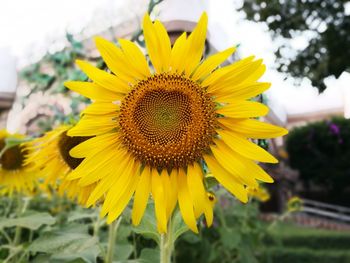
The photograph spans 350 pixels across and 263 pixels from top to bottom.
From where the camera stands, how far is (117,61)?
2.48 feet

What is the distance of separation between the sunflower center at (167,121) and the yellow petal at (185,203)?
0.08 feet

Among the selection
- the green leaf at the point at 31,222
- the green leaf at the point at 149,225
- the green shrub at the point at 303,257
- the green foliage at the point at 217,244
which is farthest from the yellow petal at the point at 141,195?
the green shrub at the point at 303,257

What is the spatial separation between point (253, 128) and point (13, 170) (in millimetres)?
1128

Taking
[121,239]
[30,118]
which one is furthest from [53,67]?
[121,239]

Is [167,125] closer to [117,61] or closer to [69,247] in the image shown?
[117,61]

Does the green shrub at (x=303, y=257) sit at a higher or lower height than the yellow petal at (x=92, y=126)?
higher

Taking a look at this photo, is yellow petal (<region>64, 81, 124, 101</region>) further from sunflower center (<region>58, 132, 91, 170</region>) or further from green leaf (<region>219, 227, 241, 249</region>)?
green leaf (<region>219, 227, 241, 249</region>)

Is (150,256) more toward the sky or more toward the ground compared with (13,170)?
more toward the ground

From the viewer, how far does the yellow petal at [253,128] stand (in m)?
0.69

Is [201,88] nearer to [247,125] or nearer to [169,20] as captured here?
[247,125]

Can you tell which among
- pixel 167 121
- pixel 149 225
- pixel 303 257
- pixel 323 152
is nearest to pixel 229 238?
pixel 149 225

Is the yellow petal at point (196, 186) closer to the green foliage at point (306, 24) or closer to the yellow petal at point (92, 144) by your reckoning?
the yellow petal at point (92, 144)

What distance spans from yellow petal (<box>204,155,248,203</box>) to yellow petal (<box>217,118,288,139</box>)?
6 cm

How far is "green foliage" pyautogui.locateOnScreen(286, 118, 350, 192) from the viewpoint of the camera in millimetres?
13008
